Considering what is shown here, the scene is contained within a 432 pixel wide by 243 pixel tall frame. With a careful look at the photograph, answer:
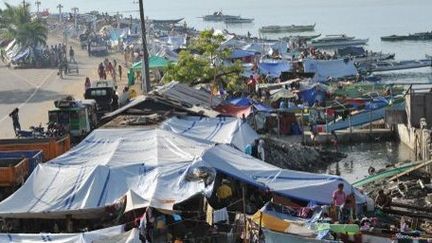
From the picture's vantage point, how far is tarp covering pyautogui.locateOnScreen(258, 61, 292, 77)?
2019 inches

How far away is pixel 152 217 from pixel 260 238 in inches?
93.8

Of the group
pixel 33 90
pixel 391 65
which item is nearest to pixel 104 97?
pixel 33 90

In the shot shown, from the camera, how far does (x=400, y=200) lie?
900 inches

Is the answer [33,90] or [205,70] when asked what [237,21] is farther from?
[205,70]

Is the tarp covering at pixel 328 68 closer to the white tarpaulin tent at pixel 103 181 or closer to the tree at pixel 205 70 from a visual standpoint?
the tree at pixel 205 70

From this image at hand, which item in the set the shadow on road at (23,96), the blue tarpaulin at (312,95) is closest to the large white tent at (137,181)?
the blue tarpaulin at (312,95)

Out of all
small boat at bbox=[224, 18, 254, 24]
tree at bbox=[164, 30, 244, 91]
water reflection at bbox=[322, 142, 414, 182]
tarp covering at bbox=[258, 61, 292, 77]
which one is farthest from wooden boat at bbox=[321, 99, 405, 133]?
small boat at bbox=[224, 18, 254, 24]

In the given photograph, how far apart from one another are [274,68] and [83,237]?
37811mm

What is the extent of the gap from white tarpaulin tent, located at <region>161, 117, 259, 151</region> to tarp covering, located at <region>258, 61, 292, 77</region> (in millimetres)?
24787

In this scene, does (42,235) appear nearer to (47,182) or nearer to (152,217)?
(152,217)

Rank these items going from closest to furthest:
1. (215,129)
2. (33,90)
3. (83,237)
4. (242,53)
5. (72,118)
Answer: (83,237) → (215,129) → (72,118) → (33,90) → (242,53)

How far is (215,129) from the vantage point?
2525 cm

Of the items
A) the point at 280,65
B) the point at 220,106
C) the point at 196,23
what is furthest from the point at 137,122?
the point at 196,23

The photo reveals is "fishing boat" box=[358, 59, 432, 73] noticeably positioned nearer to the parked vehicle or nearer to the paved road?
the paved road
